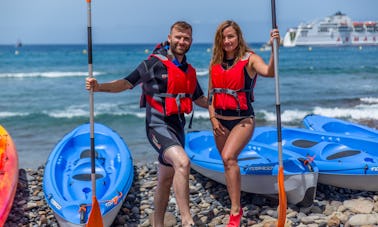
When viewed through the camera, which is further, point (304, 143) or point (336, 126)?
point (336, 126)

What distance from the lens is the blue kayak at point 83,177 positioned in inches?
176

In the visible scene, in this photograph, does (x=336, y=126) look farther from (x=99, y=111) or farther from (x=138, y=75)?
(x=99, y=111)

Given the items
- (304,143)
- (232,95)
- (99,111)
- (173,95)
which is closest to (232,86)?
(232,95)

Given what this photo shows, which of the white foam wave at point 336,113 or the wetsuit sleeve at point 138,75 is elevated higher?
the wetsuit sleeve at point 138,75

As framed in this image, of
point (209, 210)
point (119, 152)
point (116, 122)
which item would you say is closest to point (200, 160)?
point (209, 210)

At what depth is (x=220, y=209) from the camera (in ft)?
17.2

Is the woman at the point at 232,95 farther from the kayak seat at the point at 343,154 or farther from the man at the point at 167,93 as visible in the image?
the kayak seat at the point at 343,154

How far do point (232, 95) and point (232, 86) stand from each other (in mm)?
82

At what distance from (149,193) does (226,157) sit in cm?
204

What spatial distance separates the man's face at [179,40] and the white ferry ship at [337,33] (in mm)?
68165

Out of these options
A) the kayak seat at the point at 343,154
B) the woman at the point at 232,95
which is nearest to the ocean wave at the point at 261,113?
the kayak seat at the point at 343,154

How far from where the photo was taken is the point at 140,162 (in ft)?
25.5

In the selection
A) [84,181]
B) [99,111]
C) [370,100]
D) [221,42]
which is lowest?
[84,181]

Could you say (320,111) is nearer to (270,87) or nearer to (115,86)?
(270,87)
